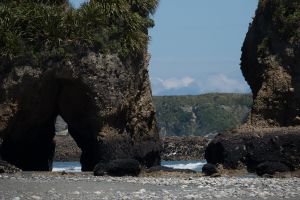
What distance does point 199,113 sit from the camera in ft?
636

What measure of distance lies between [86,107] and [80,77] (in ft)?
6.20

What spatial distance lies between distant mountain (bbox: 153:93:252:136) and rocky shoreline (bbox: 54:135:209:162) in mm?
99621

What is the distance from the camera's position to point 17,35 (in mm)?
33500

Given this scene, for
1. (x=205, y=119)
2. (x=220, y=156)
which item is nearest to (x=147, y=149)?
(x=220, y=156)

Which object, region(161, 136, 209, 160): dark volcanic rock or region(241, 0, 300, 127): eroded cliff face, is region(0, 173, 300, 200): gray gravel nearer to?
region(241, 0, 300, 127): eroded cliff face

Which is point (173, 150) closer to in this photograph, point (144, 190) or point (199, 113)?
point (144, 190)

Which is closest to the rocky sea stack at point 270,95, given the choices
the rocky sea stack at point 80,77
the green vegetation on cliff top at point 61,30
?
the rocky sea stack at point 80,77

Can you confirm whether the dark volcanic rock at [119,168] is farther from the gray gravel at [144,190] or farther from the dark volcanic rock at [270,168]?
the gray gravel at [144,190]

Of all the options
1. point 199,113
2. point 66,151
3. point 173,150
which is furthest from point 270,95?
point 199,113

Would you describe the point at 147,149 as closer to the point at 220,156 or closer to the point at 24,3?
the point at 220,156

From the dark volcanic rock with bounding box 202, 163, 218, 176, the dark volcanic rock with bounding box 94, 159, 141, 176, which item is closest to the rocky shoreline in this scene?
the dark volcanic rock with bounding box 202, 163, 218, 176

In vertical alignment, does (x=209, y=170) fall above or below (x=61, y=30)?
below

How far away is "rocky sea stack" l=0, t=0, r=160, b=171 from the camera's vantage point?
33844 millimetres

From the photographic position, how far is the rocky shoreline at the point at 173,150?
274 ft
